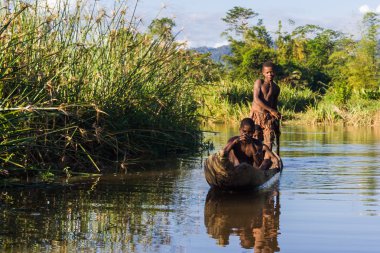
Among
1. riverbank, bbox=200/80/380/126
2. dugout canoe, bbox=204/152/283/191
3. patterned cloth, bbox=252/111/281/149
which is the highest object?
riverbank, bbox=200/80/380/126

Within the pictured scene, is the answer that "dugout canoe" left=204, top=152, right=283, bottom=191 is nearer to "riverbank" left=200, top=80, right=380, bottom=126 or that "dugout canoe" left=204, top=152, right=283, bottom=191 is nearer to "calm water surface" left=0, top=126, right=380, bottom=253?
"calm water surface" left=0, top=126, right=380, bottom=253

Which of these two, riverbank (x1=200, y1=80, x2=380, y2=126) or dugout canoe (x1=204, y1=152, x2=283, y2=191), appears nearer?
dugout canoe (x1=204, y1=152, x2=283, y2=191)

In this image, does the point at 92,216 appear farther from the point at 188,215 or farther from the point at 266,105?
the point at 266,105

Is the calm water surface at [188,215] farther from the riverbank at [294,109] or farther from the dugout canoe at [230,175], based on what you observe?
the riverbank at [294,109]

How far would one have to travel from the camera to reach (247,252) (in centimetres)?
614

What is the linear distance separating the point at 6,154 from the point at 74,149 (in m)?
1.45

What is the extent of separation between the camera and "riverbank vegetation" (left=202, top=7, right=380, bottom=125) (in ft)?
95.6

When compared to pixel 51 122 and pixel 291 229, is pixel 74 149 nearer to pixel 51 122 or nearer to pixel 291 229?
pixel 51 122

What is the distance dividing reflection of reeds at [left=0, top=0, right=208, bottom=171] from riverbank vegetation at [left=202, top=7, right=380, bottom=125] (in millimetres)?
3332

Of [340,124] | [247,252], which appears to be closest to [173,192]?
[247,252]

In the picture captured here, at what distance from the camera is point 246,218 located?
7754 mm

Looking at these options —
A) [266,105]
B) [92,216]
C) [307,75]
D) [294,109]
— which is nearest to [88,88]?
[266,105]

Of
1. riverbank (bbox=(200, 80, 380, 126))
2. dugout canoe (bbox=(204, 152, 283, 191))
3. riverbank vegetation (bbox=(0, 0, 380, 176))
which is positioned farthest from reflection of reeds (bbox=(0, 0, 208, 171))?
riverbank (bbox=(200, 80, 380, 126))

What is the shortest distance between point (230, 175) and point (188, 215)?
1334 millimetres
